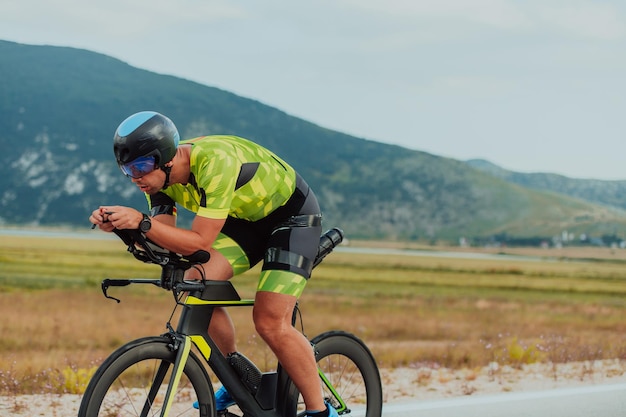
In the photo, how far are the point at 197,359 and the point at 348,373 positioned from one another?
4.23ft

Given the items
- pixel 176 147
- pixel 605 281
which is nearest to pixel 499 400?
pixel 176 147

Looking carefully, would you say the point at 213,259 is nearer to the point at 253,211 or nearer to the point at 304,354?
the point at 253,211

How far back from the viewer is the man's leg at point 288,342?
14.9 ft

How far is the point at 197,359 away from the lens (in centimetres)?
438

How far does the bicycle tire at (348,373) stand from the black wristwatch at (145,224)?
1501 millimetres

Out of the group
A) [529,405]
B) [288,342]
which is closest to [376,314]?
[529,405]

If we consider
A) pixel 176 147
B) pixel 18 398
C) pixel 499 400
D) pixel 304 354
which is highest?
pixel 176 147

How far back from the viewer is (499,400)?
693 centimetres

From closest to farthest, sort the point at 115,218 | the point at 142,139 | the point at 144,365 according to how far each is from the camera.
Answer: the point at 115,218, the point at 142,139, the point at 144,365

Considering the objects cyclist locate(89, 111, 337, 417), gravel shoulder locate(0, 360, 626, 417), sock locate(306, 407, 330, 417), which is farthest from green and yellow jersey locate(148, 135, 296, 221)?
gravel shoulder locate(0, 360, 626, 417)

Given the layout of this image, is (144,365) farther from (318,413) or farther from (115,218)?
(318,413)

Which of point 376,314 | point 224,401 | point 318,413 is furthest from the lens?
point 376,314

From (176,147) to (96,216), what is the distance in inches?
22.0

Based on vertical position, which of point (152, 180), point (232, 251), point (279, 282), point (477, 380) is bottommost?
point (477, 380)
